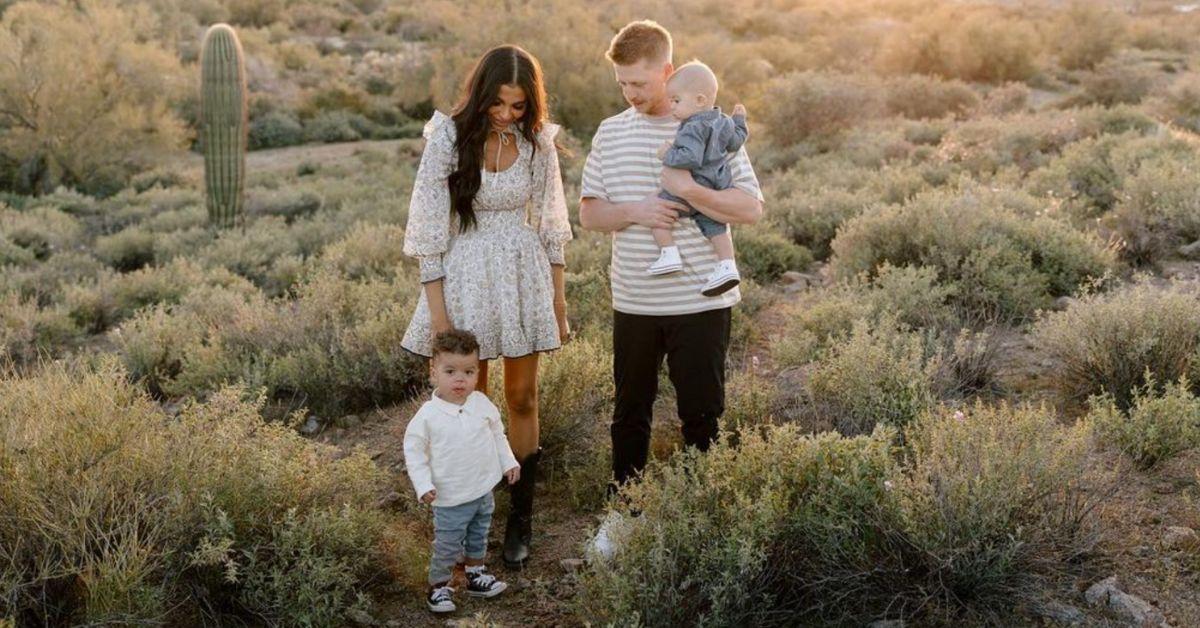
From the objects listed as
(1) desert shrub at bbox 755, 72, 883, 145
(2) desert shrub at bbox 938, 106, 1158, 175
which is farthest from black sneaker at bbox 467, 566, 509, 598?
(1) desert shrub at bbox 755, 72, 883, 145

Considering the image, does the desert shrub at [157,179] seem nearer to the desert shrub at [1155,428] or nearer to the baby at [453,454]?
the baby at [453,454]

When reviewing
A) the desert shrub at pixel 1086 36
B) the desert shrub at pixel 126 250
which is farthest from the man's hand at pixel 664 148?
the desert shrub at pixel 1086 36

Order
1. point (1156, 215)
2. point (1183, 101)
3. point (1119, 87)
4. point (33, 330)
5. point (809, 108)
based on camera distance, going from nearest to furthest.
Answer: point (1156, 215) → point (33, 330) → point (1183, 101) → point (809, 108) → point (1119, 87)

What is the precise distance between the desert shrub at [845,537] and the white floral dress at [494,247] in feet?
2.67

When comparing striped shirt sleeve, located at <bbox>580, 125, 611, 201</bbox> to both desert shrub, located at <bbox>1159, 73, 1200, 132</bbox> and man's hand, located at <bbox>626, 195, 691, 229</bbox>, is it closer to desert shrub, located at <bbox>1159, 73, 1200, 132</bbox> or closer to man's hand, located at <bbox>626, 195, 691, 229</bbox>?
man's hand, located at <bbox>626, 195, 691, 229</bbox>

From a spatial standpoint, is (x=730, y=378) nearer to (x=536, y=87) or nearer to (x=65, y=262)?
(x=536, y=87)

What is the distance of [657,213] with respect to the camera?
141 inches

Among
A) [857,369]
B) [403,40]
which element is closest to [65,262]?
[857,369]

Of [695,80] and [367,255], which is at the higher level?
[695,80]

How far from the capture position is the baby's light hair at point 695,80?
140 inches

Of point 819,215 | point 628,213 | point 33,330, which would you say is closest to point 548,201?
point 628,213

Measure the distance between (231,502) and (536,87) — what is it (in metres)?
1.84

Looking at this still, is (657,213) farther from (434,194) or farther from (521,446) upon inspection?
(521,446)

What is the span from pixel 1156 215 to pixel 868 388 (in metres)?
4.73
